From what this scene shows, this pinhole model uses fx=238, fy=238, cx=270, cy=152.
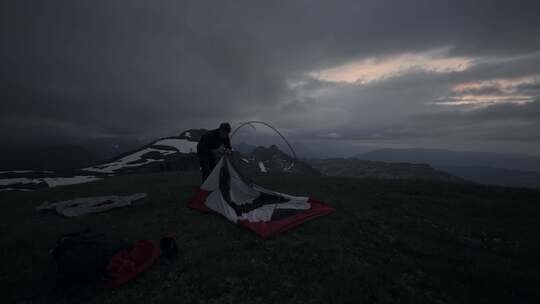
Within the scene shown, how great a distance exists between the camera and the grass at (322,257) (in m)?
5.66

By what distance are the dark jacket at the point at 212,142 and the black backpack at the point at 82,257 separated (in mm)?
7672

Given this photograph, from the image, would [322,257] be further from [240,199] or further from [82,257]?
[82,257]

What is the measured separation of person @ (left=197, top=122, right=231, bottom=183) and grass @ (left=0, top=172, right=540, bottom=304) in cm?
270

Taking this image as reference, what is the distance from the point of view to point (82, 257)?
19.6ft

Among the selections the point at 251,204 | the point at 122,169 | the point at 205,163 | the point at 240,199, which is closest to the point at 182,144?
the point at 122,169

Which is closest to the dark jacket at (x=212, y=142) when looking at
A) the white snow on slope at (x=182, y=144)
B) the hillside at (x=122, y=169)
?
the hillside at (x=122, y=169)

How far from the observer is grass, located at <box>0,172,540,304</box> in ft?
18.6

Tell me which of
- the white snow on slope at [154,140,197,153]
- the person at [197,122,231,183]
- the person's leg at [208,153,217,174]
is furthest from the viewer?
the white snow on slope at [154,140,197,153]

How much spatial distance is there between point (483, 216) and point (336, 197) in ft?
22.8

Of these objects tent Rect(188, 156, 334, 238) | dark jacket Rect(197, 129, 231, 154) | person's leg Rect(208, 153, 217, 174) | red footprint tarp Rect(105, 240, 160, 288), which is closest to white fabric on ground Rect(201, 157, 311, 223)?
tent Rect(188, 156, 334, 238)

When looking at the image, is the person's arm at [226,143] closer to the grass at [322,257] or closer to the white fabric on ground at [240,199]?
the white fabric on ground at [240,199]

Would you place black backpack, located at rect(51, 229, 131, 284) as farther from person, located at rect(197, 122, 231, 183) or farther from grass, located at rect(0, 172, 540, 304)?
person, located at rect(197, 122, 231, 183)

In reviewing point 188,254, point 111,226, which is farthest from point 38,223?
point 188,254

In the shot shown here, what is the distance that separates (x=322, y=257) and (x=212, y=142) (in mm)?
8854
